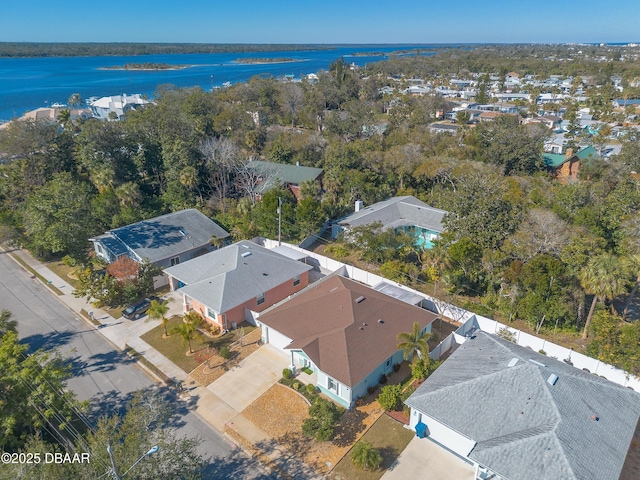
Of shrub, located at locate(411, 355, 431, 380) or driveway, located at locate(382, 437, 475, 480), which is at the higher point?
shrub, located at locate(411, 355, 431, 380)

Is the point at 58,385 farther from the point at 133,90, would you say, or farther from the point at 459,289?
the point at 133,90

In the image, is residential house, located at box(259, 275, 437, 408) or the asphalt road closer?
the asphalt road

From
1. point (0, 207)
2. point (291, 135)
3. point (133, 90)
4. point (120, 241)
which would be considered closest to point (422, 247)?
point (120, 241)

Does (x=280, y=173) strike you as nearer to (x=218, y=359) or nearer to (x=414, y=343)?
(x=218, y=359)

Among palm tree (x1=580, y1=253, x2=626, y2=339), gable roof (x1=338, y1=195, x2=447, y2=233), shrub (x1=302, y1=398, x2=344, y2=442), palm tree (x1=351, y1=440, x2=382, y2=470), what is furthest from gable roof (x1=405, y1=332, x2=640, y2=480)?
gable roof (x1=338, y1=195, x2=447, y2=233)

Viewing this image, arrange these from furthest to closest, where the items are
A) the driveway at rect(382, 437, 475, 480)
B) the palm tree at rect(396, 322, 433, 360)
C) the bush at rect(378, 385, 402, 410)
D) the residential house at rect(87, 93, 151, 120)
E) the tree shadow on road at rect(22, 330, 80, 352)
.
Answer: the residential house at rect(87, 93, 151, 120) < the tree shadow on road at rect(22, 330, 80, 352) < the palm tree at rect(396, 322, 433, 360) < the bush at rect(378, 385, 402, 410) < the driveway at rect(382, 437, 475, 480)

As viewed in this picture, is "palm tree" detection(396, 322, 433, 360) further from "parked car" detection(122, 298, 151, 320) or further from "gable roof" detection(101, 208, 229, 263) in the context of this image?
"gable roof" detection(101, 208, 229, 263)

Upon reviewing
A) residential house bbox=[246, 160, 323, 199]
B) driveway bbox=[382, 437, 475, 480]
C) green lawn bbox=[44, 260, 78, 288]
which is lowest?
green lawn bbox=[44, 260, 78, 288]

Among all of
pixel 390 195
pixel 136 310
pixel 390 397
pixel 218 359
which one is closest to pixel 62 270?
pixel 136 310

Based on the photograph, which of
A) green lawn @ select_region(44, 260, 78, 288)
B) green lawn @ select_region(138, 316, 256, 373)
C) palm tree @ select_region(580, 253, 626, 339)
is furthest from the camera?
green lawn @ select_region(44, 260, 78, 288)
